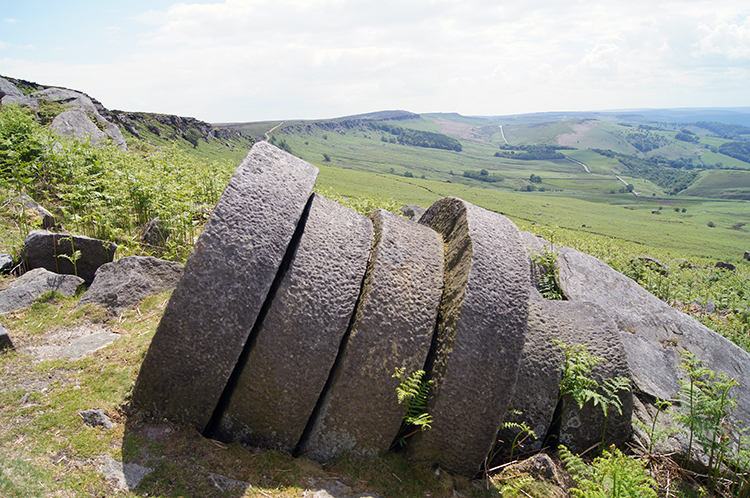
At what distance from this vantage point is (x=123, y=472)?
3.52 metres

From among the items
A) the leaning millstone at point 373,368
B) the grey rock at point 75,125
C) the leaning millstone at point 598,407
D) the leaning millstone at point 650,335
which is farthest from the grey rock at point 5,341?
the grey rock at point 75,125

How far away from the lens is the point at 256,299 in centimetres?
396

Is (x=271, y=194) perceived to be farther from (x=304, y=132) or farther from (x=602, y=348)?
(x=304, y=132)

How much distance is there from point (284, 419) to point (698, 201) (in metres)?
181

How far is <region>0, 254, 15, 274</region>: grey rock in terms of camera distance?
6.74m

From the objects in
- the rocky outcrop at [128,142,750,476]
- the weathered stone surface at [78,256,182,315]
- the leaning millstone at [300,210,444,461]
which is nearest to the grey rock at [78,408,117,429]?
the rocky outcrop at [128,142,750,476]

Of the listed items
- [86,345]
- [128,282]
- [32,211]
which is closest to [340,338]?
[86,345]

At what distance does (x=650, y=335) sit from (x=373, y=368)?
5.23m

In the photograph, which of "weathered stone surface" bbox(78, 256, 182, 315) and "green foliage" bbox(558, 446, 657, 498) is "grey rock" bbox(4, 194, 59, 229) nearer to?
"weathered stone surface" bbox(78, 256, 182, 315)

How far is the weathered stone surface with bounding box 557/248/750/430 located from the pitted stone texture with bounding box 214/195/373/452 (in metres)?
4.58

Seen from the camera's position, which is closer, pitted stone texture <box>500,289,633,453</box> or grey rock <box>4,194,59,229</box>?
pitted stone texture <box>500,289,633,453</box>

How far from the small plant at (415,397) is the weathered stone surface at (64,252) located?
18.4 feet

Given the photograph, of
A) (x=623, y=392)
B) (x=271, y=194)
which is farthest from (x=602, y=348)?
(x=271, y=194)

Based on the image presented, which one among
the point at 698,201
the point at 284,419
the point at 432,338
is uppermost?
the point at 432,338
